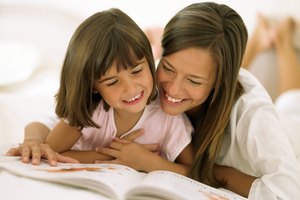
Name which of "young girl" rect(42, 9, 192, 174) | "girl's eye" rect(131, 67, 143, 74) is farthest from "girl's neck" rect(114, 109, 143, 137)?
"girl's eye" rect(131, 67, 143, 74)

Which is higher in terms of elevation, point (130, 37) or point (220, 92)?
point (130, 37)

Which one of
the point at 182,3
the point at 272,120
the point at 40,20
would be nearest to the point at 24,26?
the point at 40,20

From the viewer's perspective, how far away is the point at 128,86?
1.09m

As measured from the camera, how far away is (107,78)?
1084mm

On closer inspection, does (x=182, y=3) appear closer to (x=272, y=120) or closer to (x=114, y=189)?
(x=272, y=120)

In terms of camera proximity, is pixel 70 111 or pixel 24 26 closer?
pixel 70 111

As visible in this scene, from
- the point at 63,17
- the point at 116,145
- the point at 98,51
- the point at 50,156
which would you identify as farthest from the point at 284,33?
the point at 50,156

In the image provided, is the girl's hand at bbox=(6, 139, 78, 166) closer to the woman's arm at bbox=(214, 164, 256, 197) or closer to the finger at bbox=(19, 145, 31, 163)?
the finger at bbox=(19, 145, 31, 163)

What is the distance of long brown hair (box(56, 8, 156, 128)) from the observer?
105cm

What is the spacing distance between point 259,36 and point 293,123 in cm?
98

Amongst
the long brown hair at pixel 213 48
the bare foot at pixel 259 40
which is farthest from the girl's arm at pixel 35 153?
the bare foot at pixel 259 40

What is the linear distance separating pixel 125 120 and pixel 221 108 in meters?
0.27

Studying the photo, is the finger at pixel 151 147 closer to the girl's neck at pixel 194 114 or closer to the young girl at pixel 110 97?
the young girl at pixel 110 97

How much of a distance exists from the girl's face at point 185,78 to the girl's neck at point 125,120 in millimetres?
107
